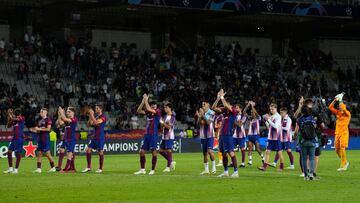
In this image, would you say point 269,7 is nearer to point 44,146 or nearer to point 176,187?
point 44,146

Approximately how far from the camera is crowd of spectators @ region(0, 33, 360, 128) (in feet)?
176

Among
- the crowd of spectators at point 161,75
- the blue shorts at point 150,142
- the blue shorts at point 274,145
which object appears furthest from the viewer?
the crowd of spectators at point 161,75

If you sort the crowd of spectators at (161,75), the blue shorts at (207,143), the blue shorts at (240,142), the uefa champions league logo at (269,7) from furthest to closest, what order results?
the uefa champions league logo at (269,7)
the crowd of spectators at (161,75)
the blue shorts at (240,142)
the blue shorts at (207,143)

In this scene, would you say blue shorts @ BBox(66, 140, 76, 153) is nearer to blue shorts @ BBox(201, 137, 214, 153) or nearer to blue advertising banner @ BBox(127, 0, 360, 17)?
blue shorts @ BBox(201, 137, 214, 153)

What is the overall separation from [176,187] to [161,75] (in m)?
38.4

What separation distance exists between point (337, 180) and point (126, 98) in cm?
3162

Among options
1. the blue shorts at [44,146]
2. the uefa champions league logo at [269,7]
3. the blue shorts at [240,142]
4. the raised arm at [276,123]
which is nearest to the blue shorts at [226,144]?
the raised arm at [276,123]

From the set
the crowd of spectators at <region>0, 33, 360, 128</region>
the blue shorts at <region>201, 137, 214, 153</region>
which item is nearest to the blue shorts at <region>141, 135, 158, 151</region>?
the blue shorts at <region>201, 137, 214, 153</region>

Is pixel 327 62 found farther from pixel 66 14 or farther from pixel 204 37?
pixel 66 14

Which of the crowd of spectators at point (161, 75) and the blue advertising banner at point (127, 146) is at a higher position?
the crowd of spectators at point (161, 75)

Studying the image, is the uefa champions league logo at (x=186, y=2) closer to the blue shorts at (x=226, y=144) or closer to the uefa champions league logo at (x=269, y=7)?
the uefa champions league logo at (x=269, y=7)

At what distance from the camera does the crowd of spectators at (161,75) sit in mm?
53625

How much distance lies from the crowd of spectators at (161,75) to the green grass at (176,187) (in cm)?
2199

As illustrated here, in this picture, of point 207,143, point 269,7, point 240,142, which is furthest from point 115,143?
point 269,7
